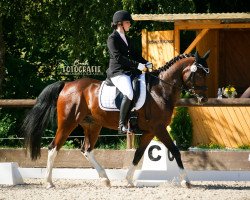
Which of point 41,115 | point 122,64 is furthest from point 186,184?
point 41,115

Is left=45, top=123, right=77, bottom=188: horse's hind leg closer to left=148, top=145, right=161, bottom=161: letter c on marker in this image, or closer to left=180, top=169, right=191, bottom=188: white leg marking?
left=148, top=145, right=161, bottom=161: letter c on marker

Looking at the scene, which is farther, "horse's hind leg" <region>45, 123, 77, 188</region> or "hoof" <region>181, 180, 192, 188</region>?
"horse's hind leg" <region>45, 123, 77, 188</region>

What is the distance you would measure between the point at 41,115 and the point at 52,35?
28.6ft

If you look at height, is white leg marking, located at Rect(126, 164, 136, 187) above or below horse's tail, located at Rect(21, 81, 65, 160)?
below

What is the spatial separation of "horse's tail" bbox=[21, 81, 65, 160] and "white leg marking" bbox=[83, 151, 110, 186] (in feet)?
2.35

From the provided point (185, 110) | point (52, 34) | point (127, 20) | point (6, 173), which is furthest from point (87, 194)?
point (52, 34)

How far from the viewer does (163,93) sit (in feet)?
31.4

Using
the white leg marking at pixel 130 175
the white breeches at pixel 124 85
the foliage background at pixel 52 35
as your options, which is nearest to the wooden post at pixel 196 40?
the foliage background at pixel 52 35

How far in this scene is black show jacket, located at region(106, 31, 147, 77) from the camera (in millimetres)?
9508

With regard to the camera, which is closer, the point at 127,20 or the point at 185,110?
the point at 127,20

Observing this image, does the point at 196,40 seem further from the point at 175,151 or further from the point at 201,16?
the point at 175,151

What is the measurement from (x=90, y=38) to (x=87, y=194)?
381 inches

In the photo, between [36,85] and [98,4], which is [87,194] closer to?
[98,4]

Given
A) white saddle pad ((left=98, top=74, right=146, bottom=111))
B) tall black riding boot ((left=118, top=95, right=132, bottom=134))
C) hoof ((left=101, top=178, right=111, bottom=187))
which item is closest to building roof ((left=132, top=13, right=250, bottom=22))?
white saddle pad ((left=98, top=74, right=146, bottom=111))
